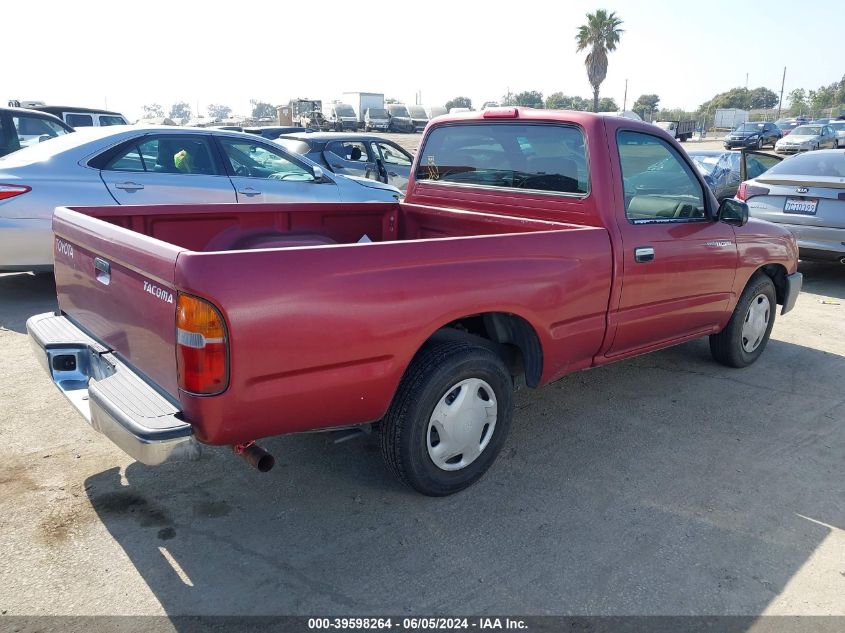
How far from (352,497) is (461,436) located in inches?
24.1

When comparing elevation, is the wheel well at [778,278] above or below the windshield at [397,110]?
below

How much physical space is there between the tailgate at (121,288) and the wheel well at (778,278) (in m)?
4.53

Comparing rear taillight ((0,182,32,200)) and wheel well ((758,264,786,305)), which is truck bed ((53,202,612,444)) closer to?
wheel well ((758,264,786,305))

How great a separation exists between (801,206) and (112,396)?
763 centimetres

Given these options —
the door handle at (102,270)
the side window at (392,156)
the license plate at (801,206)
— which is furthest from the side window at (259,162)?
the license plate at (801,206)

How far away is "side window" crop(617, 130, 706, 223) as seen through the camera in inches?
158

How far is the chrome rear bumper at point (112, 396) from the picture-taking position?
2.49m

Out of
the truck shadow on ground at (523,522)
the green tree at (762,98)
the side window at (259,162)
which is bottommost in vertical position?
the truck shadow on ground at (523,522)

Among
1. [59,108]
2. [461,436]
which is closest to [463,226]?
[461,436]

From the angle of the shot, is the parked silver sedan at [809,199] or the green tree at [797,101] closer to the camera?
the parked silver sedan at [809,199]

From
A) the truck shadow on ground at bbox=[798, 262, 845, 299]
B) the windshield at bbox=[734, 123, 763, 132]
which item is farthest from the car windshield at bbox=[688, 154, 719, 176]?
the windshield at bbox=[734, 123, 763, 132]

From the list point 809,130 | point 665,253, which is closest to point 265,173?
point 665,253

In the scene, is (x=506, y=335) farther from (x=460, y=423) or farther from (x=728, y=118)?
(x=728, y=118)

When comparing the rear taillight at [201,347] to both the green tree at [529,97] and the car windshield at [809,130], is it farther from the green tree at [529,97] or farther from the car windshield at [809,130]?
the green tree at [529,97]
